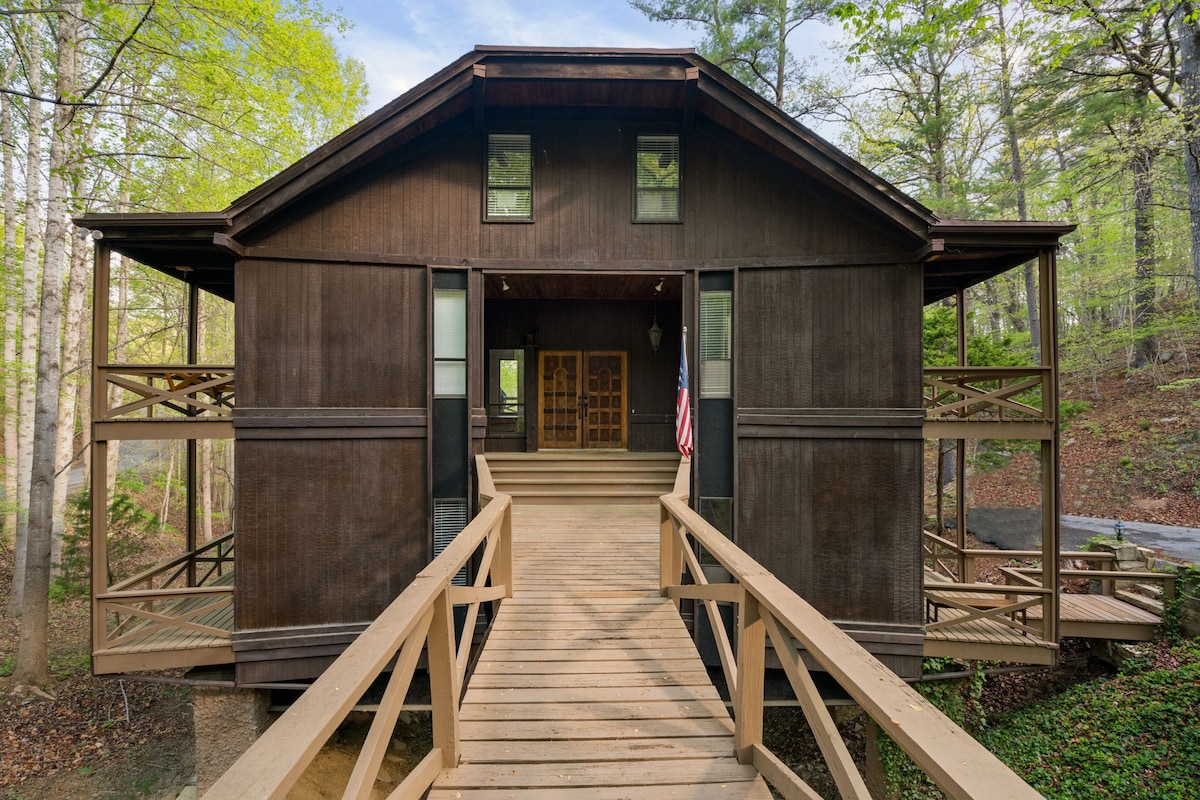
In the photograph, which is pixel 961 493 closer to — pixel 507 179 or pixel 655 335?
pixel 655 335

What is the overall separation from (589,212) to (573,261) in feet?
2.30

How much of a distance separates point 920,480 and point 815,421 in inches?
55.8

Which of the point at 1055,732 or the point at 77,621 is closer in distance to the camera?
the point at 1055,732

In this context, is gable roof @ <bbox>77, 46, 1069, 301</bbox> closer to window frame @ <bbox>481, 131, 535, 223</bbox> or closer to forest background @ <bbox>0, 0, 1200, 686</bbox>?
window frame @ <bbox>481, 131, 535, 223</bbox>

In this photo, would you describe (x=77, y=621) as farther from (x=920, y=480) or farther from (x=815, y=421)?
(x=920, y=480)

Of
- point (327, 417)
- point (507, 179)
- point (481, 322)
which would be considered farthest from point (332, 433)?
point (507, 179)

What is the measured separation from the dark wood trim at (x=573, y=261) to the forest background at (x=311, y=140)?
220cm

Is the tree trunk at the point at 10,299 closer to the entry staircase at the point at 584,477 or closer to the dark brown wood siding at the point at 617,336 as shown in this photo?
the dark brown wood siding at the point at 617,336

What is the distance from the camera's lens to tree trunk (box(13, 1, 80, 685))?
7.06m

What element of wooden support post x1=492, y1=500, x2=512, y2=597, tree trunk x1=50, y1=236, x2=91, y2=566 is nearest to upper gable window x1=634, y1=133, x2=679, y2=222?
wooden support post x1=492, y1=500, x2=512, y2=597

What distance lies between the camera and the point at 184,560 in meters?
6.65

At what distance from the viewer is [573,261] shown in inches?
249

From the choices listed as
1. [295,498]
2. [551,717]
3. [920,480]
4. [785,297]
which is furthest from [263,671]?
[920,480]

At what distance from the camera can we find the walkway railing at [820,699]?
1186mm
